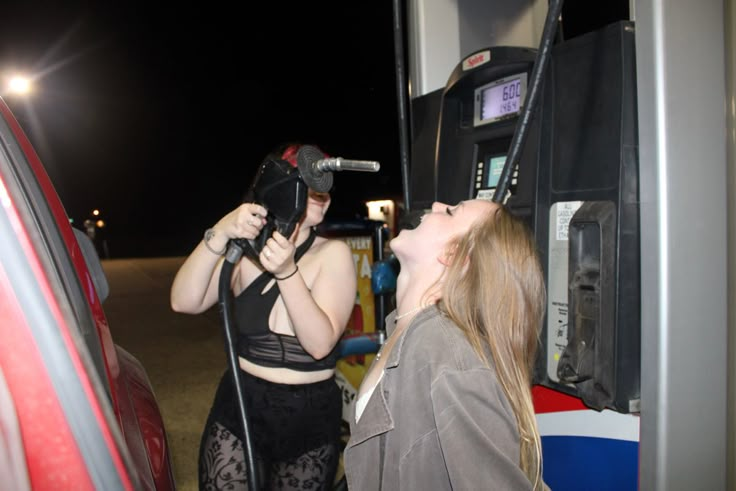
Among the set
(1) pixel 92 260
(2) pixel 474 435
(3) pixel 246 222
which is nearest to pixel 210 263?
(3) pixel 246 222

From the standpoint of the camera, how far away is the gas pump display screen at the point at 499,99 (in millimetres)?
2434

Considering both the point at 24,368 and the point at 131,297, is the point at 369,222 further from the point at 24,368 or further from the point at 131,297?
the point at 131,297

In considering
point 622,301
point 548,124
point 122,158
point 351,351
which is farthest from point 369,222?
point 122,158

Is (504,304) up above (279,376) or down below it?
above

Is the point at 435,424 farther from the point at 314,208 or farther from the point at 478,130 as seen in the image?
the point at 478,130

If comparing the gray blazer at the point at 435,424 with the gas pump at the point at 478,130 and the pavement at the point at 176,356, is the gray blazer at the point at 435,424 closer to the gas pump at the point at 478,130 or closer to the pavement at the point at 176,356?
the gas pump at the point at 478,130

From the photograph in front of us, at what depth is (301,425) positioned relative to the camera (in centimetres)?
211

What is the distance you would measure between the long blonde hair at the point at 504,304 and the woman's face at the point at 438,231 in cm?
8

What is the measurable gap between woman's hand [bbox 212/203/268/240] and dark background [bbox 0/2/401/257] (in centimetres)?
71

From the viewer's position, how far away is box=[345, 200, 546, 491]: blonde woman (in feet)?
3.91

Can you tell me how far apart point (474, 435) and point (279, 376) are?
44.2 inches

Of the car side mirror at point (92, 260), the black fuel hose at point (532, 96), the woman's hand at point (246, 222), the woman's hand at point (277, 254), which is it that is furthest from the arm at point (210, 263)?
the black fuel hose at point (532, 96)

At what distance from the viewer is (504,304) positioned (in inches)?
56.3

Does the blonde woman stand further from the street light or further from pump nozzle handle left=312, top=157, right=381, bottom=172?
the street light
